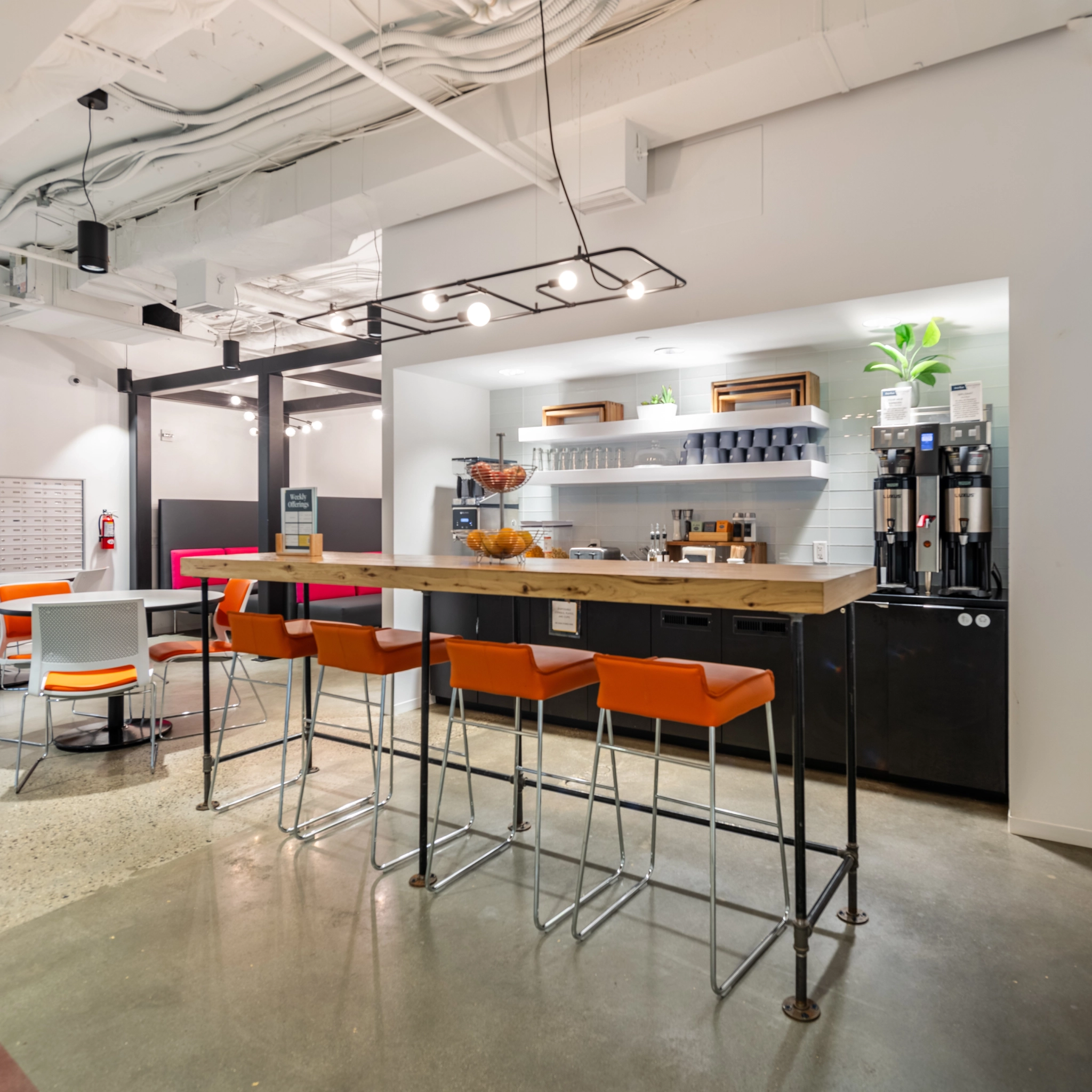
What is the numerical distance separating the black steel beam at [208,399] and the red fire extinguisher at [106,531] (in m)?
1.56

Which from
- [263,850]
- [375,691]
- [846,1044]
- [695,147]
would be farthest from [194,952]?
[695,147]

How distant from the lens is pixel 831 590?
6.42 ft

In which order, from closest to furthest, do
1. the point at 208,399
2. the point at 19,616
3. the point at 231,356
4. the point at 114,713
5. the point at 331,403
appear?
the point at 114,713, the point at 19,616, the point at 231,356, the point at 208,399, the point at 331,403

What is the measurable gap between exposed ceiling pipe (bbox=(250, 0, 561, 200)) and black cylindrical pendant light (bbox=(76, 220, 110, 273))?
6.82ft

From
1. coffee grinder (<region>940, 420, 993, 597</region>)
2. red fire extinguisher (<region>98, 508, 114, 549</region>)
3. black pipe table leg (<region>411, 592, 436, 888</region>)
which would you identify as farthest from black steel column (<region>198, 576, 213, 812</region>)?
red fire extinguisher (<region>98, 508, 114, 549</region>)

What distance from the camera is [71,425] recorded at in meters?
8.37

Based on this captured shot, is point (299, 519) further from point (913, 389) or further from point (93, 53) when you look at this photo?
point (913, 389)

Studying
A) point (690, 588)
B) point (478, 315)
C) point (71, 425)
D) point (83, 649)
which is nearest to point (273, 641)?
point (83, 649)

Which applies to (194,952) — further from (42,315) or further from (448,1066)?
(42,315)

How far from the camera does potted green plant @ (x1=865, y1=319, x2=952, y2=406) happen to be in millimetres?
4016

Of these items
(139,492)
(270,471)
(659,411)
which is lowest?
(139,492)

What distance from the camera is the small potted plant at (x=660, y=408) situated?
500cm

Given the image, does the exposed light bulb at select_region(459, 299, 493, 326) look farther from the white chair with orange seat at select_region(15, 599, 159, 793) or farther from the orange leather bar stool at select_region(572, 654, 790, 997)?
the white chair with orange seat at select_region(15, 599, 159, 793)

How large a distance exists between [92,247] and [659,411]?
148 inches
